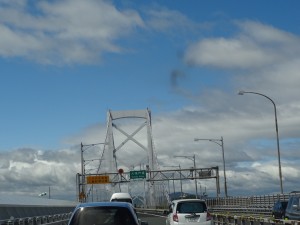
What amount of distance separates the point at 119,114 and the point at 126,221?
106433 mm

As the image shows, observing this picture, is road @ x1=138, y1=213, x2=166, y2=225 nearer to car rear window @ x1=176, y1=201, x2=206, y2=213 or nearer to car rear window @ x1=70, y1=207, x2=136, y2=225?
car rear window @ x1=176, y1=201, x2=206, y2=213

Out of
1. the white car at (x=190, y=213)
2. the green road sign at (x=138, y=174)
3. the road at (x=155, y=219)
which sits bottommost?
the road at (x=155, y=219)

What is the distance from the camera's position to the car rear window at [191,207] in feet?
80.7

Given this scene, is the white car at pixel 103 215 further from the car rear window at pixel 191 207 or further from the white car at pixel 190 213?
the car rear window at pixel 191 207

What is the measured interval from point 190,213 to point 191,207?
1.04 feet

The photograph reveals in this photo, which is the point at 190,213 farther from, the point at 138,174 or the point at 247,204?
the point at 138,174

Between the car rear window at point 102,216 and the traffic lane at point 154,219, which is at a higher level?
the car rear window at point 102,216

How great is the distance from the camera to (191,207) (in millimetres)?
24781

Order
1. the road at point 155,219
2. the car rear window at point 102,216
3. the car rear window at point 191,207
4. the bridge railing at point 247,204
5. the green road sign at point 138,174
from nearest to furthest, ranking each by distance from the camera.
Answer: the car rear window at point 102,216, the car rear window at point 191,207, the road at point 155,219, the bridge railing at point 247,204, the green road sign at point 138,174

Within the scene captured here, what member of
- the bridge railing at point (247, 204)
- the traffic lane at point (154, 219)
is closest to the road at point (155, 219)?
the traffic lane at point (154, 219)

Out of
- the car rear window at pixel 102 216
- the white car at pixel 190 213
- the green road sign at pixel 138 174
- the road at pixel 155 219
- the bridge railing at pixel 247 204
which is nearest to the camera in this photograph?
the car rear window at pixel 102 216

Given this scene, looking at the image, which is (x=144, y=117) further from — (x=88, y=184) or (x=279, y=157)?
(x=279, y=157)

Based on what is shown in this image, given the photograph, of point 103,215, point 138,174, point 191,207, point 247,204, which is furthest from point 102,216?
point 138,174

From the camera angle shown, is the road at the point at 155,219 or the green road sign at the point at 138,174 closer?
the road at the point at 155,219
